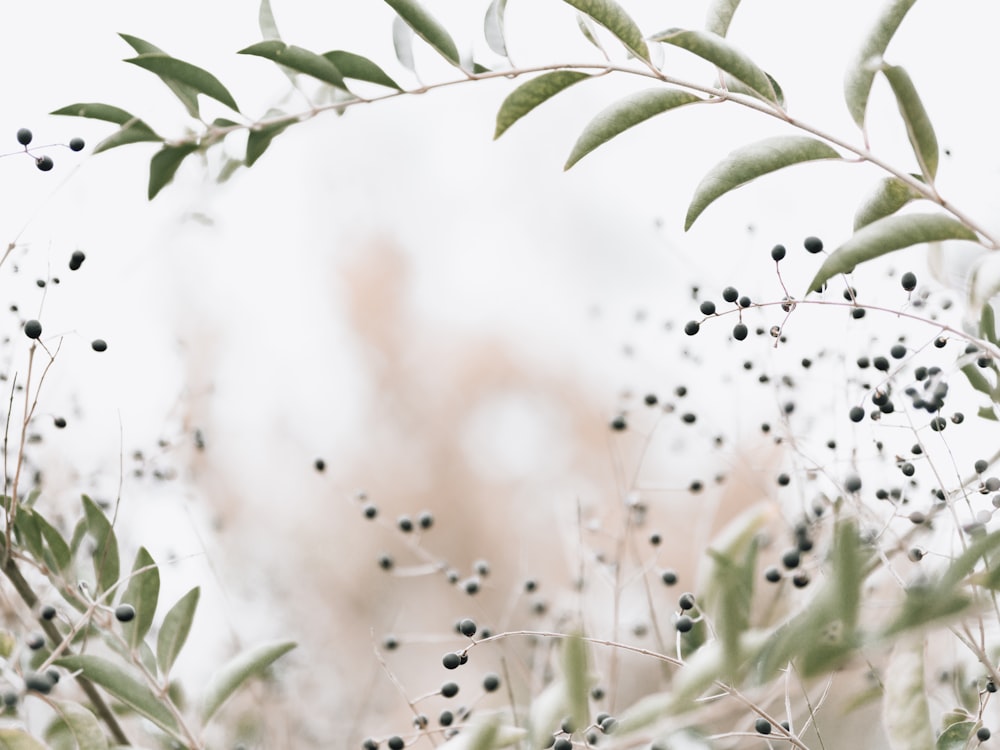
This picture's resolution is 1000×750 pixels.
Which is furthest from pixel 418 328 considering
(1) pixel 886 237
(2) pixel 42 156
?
(1) pixel 886 237

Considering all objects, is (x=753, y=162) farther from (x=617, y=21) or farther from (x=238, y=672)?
(x=238, y=672)

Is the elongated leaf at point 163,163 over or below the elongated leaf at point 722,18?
below

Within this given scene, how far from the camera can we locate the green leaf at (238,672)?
0.43 m

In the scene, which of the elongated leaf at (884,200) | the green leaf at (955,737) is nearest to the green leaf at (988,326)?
the elongated leaf at (884,200)

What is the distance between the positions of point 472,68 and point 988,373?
0.33 meters

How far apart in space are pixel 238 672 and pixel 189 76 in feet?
0.95

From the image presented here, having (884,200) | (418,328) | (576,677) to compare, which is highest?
(884,200)

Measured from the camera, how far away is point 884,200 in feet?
1.22

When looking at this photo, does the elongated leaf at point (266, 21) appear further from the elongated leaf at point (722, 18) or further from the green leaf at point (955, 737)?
the green leaf at point (955, 737)

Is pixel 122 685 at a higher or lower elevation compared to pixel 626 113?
lower

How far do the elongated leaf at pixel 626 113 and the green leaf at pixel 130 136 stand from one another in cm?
19

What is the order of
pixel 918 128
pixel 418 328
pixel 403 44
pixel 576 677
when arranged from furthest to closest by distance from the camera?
pixel 418 328, pixel 403 44, pixel 918 128, pixel 576 677

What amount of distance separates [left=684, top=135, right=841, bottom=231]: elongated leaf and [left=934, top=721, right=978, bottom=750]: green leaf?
27 centimetres

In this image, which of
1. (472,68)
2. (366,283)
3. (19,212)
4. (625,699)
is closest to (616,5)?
(472,68)
